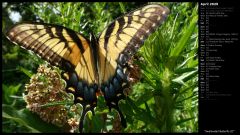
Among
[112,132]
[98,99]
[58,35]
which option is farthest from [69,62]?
[112,132]

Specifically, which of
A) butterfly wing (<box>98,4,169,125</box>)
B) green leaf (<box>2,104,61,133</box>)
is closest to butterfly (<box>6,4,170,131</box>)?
butterfly wing (<box>98,4,169,125</box>)

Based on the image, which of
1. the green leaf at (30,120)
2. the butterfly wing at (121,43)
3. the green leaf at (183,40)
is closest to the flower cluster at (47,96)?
the green leaf at (30,120)

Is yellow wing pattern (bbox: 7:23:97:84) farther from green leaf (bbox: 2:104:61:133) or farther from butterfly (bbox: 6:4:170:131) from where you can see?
green leaf (bbox: 2:104:61:133)

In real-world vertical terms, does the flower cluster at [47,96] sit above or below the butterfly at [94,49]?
below

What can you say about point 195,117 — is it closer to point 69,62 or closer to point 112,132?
point 112,132

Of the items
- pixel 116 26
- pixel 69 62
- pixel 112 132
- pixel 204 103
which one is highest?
pixel 116 26

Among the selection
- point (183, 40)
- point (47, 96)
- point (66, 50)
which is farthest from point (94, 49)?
point (183, 40)

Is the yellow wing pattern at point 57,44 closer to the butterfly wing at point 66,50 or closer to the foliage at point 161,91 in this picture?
the butterfly wing at point 66,50

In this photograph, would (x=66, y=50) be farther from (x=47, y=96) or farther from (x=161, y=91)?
(x=161, y=91)
